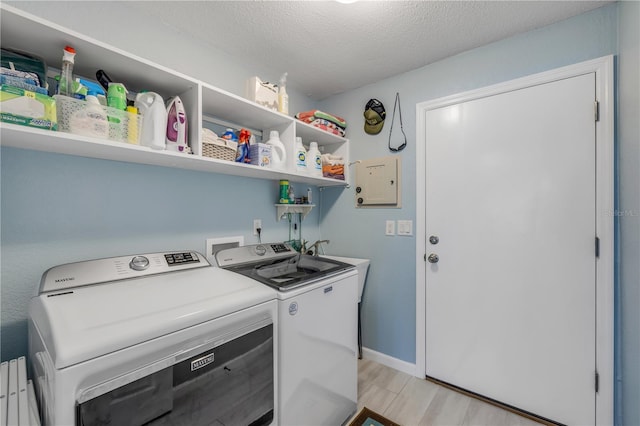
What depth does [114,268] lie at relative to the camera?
47.4 inches

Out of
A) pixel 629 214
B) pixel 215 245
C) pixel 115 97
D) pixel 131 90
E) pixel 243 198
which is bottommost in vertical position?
pixel 215 245

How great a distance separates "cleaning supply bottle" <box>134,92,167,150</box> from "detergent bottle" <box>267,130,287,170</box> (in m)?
0.68

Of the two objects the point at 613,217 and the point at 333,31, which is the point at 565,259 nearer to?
the point at 613,217

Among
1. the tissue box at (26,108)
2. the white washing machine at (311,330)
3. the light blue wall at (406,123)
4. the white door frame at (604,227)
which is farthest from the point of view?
the light blue wall at (406,123)

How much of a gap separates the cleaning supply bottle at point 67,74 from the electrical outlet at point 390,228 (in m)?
2.04

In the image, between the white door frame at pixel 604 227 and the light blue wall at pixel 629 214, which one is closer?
the light blue wall at pixel 629 214

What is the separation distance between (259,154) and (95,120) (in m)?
0.80

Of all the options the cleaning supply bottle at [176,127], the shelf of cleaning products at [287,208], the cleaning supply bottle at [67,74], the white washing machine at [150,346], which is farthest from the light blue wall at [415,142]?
the cleaning supply bottle at [67,74]

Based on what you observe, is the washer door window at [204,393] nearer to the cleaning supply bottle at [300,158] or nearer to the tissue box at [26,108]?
the tissue box at [26,108]

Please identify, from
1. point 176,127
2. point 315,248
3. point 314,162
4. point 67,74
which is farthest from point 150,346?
point 315,248

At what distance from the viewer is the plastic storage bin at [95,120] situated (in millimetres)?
997

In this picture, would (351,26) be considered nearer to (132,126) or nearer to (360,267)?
(132,126)

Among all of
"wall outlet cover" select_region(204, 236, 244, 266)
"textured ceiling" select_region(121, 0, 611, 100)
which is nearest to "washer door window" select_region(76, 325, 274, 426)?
"wall outlet cover" select_region(204, 236, 244, 266)

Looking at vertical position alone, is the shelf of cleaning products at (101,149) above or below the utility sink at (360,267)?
above
